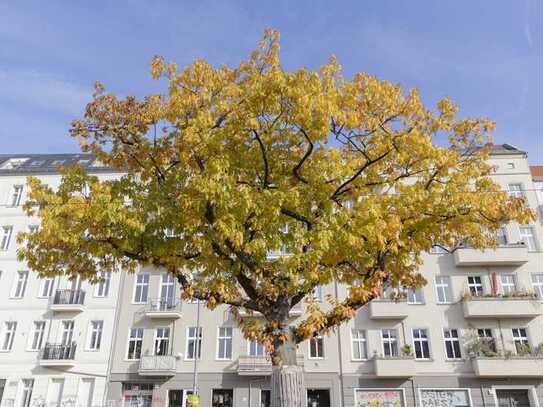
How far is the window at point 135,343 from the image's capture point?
2655 cm

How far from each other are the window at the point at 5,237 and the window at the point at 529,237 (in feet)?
106

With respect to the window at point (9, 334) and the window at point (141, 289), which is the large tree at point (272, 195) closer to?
the window at point (141, 289)

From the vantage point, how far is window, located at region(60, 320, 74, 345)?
2702 centimetres

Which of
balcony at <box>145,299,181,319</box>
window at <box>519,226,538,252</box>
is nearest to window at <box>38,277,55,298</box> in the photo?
balcony at <box>145,299,181,319</box>

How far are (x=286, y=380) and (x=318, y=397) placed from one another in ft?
60.5

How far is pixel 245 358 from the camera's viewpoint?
2545cm

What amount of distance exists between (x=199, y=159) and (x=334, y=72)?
317 cm

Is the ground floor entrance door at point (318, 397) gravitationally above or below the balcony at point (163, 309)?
below

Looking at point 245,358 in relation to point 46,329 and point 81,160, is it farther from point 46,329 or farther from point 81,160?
point 81,160

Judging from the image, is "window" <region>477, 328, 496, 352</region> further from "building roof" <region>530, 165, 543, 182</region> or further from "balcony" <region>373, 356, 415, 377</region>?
"building roof" <region>530, 165, 543, 182</region>

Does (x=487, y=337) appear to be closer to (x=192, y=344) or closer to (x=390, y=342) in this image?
(x=390, y=342)

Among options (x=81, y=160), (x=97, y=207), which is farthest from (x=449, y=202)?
(x=81, y=160)

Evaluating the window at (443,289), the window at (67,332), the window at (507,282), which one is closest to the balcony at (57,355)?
the window at (67,332)

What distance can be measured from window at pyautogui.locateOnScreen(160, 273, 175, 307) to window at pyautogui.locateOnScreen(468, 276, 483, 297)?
1756 centimetres
